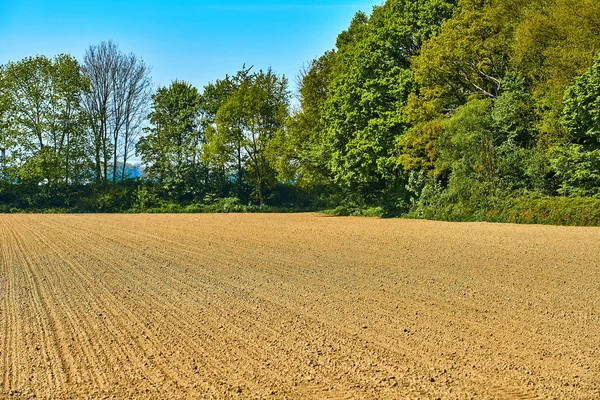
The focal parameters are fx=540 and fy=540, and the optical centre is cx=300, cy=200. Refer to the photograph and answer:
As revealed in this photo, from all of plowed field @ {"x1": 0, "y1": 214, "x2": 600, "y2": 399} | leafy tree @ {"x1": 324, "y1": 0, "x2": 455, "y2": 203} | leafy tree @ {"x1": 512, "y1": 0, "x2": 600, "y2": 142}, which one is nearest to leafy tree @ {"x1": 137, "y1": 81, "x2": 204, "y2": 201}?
leafy tree @ {"x1": 324, "y1": 0, "x2": 455, "y2": 203}

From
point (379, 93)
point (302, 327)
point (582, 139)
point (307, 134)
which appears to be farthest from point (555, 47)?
point (302, 327)

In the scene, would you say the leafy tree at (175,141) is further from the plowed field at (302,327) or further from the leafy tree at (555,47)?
the plowed field at (302,327)

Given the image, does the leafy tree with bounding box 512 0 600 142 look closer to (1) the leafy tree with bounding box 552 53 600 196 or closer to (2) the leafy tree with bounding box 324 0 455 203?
(1) the leafy tree with bounding box 552 53 600 196

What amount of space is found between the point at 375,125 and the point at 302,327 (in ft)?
84.4

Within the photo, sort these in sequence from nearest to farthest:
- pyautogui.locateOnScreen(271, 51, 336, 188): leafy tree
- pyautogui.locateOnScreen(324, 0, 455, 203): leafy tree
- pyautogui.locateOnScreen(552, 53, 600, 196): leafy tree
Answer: pyautogui.locateOnScreen(552, 53, 600, 196): leafy tree, pyautogui.locateOnScreen(324, 0, 455, 203): leafy tree, pyautogui.locateOnScreen(271, 51, 336, 188): leafy tree

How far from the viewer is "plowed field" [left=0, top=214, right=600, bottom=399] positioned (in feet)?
14.6

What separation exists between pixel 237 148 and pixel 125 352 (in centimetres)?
3974

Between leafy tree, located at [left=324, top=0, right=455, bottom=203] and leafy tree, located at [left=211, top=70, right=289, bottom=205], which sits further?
leafy tree, located at [left=211, top=70, right=289, bottom=205]

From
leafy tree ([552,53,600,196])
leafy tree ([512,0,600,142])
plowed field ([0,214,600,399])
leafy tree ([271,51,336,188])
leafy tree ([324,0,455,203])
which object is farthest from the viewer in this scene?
leafy tree ([271,51,336,188])

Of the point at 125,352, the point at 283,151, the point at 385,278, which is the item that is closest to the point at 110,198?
the point at 283,151

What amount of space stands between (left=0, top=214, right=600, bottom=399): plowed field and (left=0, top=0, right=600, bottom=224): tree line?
43.3 ft

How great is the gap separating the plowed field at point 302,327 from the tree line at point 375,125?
13189 millimetres

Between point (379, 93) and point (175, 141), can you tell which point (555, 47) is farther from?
point (175, 141)

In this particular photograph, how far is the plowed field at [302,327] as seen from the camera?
4.44 m
